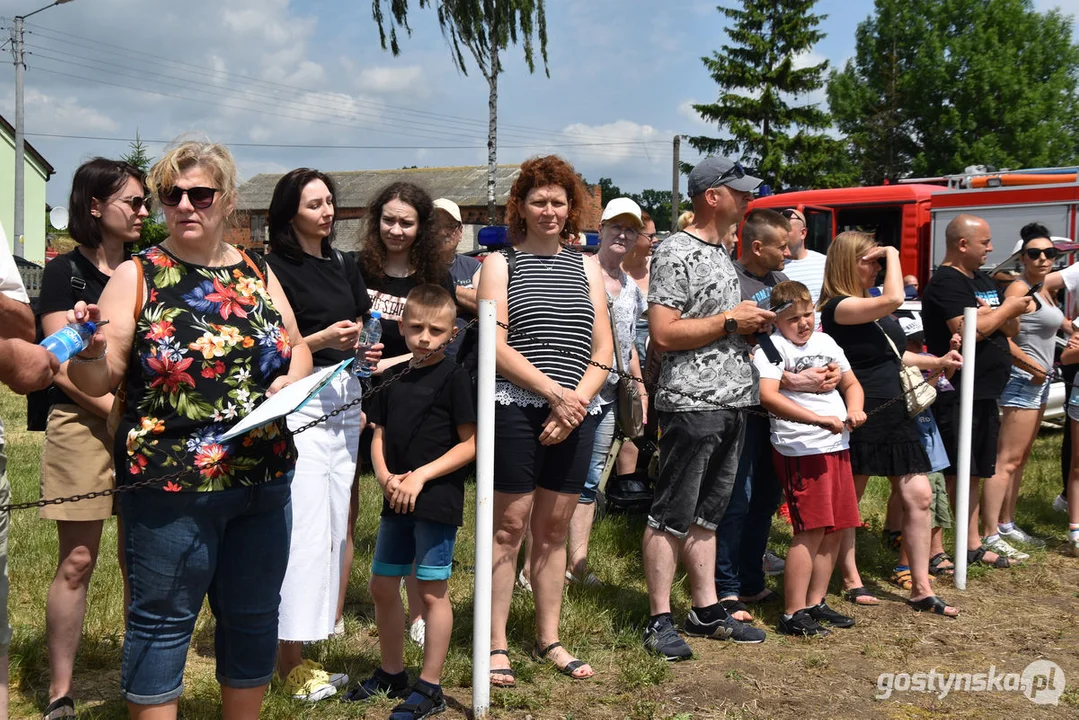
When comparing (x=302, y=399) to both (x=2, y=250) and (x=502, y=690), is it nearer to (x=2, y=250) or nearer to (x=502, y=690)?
(x=2, y=250)

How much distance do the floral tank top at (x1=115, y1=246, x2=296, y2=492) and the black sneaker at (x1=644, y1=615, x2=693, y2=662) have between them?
222cm

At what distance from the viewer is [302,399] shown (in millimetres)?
2682

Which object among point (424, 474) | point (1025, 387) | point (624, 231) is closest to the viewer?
point (424, 474)

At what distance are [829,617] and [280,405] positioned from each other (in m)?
3.36

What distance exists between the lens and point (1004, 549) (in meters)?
6.19

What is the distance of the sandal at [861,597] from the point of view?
5273 mm

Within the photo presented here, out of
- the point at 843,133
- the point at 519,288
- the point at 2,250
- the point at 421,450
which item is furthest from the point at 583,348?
the point at 843,133

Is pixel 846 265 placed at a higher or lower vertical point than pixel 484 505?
higher

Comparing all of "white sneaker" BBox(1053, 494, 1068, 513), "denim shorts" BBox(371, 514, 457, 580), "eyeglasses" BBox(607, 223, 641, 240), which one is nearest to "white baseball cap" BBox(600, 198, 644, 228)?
"eyeglasses" BBox(607, 223, 641, 240)

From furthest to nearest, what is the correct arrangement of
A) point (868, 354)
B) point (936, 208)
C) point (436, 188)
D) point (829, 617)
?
point (436, 188) → point (936, 208) → point (868, 354) → point (829, 617)

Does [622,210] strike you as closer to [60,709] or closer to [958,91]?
[60,709]

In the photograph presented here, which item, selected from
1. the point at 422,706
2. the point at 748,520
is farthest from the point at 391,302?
the point at 748,520

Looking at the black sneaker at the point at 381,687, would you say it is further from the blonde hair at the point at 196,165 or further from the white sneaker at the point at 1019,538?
the white sneaker at the point at 1019,538

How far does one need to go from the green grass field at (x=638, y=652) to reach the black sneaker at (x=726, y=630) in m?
0.05
